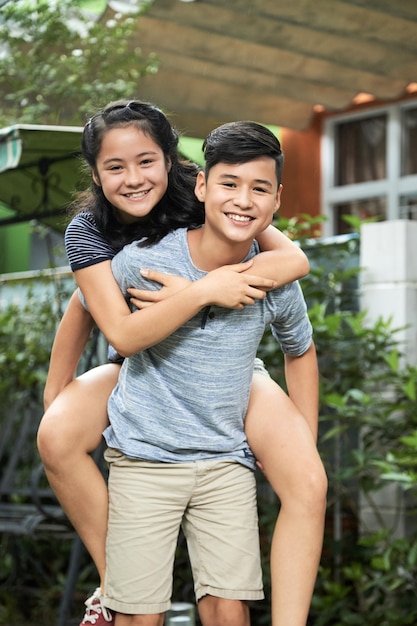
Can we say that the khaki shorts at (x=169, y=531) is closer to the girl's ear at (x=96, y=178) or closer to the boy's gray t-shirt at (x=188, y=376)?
the boy's gray t-shirt at (x=188, y=376)

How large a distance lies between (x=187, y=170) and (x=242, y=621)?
1.06 metres

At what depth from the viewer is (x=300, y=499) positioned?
7.75 feet

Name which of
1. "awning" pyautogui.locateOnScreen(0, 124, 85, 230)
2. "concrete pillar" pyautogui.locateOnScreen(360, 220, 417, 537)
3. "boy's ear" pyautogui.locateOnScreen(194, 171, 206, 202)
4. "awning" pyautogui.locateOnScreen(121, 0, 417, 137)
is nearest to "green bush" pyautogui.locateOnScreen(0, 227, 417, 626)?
"concrete pillar" pyautogui.locateOnScreen(360, 220, 417, 537)

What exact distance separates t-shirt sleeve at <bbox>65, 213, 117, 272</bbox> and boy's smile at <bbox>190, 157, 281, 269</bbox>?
256 mm

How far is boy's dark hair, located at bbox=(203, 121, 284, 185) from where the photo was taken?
7.36 feet

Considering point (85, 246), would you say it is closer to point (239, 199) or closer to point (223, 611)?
point (239, 199)

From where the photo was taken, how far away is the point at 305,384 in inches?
101

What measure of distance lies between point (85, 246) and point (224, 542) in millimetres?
727

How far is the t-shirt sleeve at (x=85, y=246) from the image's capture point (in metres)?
2.36

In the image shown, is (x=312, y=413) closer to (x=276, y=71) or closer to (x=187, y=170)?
(x=187, y=170)

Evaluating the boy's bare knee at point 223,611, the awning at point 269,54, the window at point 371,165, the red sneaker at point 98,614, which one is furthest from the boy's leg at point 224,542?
the window at point 371,165

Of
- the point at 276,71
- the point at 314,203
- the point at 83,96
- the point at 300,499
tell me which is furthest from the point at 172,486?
the point at 314,203

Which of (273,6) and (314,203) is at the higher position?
(273,6)

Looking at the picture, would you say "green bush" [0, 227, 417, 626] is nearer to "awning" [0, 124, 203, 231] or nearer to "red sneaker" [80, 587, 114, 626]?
"awning" [0, 124, 203, 231]
